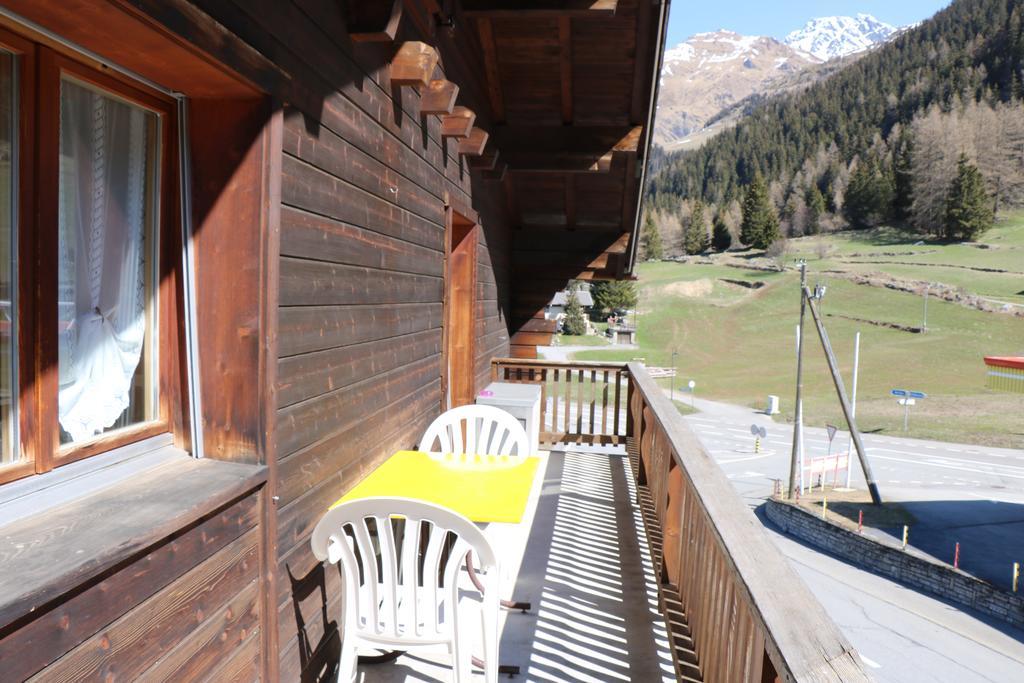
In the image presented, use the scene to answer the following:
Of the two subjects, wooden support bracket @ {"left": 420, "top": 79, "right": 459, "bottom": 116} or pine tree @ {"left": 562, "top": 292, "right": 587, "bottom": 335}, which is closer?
wooden support bracket @ {"left": 420, "top": 79, "right": 459, "bottom": 116}

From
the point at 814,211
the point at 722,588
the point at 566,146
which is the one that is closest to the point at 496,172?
the point at 566,146

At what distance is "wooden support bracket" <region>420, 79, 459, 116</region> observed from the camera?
3.50 meters

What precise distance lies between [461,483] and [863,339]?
43491 millimetres

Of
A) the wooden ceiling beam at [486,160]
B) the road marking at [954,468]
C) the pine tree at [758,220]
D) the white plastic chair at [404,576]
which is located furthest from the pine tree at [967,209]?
the white plastic chair at [404,576]

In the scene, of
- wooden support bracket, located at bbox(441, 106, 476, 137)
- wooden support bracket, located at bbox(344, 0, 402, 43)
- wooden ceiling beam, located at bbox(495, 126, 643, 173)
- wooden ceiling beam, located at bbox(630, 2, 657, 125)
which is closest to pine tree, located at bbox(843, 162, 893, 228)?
wooden ceiling beam, located at bbox(495, 126, 643, 173)

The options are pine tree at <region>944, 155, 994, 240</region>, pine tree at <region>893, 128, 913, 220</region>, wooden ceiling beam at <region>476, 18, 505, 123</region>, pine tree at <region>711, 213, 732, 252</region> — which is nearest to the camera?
wooden ceiling beam at <region>476, 18, 505, 123</region>

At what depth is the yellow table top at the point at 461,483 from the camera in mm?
2439

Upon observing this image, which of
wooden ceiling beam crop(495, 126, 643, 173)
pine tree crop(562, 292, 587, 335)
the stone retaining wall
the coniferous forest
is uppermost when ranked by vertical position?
the coniferous forest

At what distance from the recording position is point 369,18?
99.4 inches

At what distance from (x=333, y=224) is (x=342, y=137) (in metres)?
0.33

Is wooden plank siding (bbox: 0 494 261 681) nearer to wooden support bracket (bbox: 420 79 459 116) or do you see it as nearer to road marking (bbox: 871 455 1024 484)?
wooden support bracket (bbox: 420 79 459 116)

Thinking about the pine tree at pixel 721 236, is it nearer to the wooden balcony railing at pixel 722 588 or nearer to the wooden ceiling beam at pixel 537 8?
the wooden ceiling beam at pixel 537 8

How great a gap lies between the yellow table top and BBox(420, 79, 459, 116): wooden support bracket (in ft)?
5.59

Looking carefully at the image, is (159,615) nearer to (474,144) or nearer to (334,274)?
(334,274)
